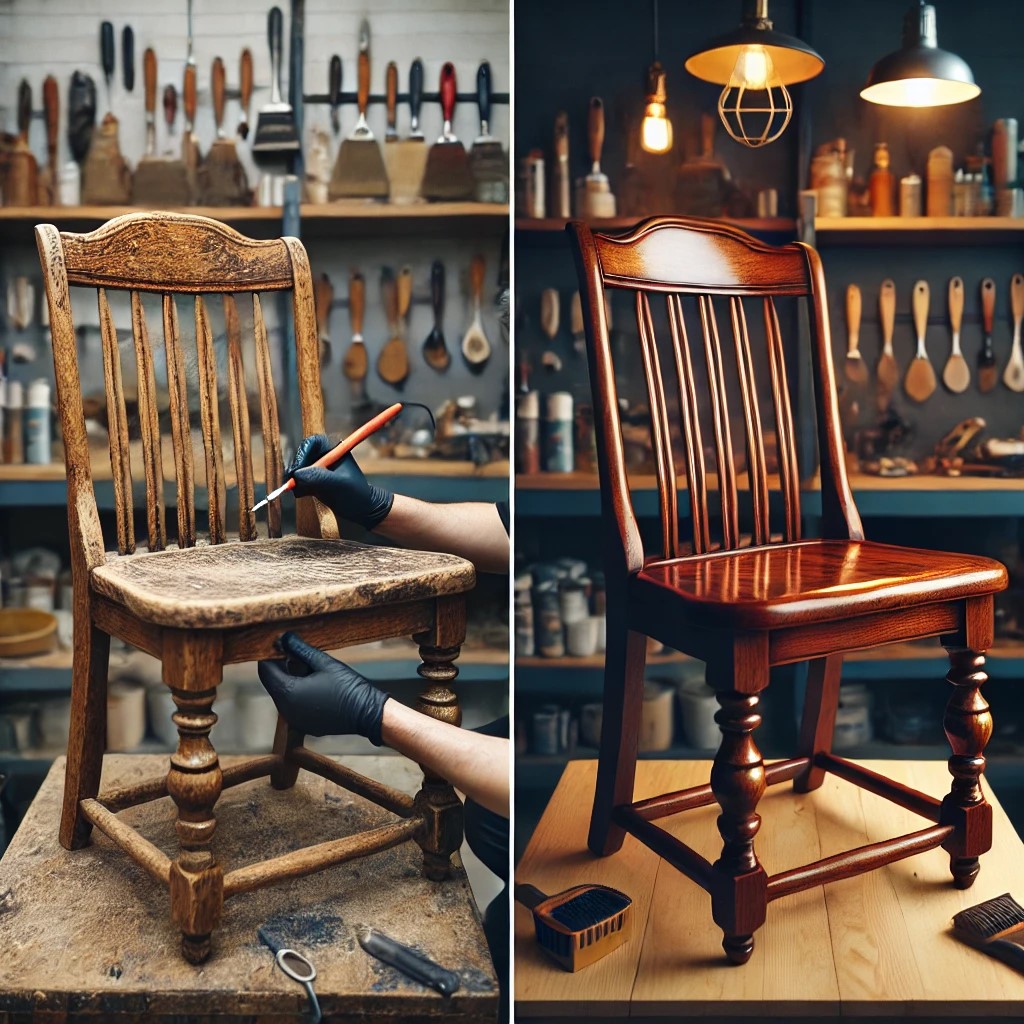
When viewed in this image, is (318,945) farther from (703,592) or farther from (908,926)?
(908,926)

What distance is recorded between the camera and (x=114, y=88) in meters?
1.98

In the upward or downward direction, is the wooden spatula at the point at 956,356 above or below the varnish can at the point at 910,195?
below

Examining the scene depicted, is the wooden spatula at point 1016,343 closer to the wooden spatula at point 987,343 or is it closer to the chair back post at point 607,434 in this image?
the wooden spatula at point 987,343

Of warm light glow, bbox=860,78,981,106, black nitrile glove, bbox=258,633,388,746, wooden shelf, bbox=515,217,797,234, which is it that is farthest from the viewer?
wooden shelf, bbox=515,217,797,234

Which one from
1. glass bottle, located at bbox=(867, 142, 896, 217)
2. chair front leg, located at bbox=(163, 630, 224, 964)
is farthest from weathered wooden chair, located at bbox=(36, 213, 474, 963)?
glass bottle, located at bbox=(867, 142, 896, 217)

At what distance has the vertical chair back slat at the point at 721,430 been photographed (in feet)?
4.00

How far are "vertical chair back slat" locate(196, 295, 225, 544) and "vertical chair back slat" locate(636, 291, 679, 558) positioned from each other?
53 centimetres

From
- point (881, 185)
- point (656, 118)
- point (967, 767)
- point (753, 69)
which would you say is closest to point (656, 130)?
point (656, 118)

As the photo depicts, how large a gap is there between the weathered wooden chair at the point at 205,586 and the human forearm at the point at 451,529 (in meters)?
0.11

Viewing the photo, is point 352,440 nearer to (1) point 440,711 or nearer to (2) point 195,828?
(1) point 440,711

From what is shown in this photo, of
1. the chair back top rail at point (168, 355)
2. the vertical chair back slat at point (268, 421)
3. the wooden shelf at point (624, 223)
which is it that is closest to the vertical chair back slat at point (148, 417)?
the chair back top rail at point (168, 355)

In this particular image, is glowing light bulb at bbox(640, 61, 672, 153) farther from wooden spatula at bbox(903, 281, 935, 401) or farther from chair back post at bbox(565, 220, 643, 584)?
chair back post at bbox(565, 220, 643, 584)

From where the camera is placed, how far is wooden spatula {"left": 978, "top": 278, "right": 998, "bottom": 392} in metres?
2.03

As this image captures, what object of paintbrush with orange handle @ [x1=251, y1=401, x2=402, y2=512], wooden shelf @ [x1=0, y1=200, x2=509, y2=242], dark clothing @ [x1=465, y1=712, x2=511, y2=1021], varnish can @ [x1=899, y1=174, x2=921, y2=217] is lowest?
dark clothing @ [x1=465, y1=712, x2=511, y2=1021]
